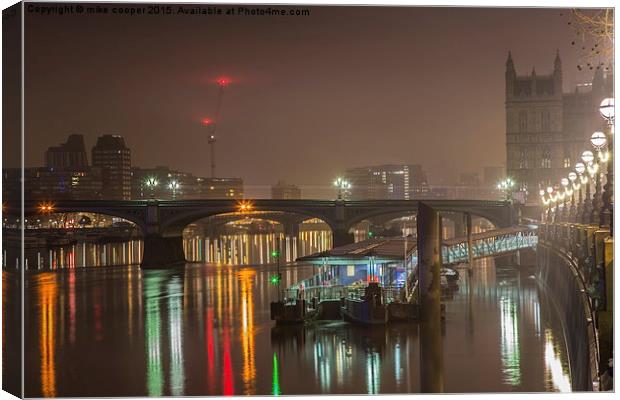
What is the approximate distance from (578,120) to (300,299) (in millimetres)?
64119

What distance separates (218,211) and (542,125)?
4301 centimetres

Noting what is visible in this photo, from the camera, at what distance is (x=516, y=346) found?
22953mm

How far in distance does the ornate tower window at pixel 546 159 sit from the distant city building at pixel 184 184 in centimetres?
3548

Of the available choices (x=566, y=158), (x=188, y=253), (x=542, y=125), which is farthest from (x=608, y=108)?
(x=566, y=158)

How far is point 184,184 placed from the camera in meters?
55.2

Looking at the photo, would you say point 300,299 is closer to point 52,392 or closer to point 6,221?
point 52,392

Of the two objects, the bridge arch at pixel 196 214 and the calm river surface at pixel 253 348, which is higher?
the bridge arch at pixel 196 214

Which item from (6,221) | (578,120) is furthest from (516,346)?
(578,120)

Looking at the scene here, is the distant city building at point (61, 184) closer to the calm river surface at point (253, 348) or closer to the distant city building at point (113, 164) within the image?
the distant city building at point (113, 164)

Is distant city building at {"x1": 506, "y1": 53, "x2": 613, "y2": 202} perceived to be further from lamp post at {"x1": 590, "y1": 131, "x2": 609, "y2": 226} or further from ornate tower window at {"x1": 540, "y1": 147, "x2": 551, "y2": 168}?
lamp post at {"x1": 590, "y1": 131, "x2": 609, "y2": 226}

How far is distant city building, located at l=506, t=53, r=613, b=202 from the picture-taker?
84062 millimetres

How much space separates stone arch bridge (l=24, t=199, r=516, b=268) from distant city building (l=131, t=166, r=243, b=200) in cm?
99

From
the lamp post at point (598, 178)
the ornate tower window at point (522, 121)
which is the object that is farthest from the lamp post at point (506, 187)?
the lamp post at point (598, 178)

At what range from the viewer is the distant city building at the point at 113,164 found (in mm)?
38781
